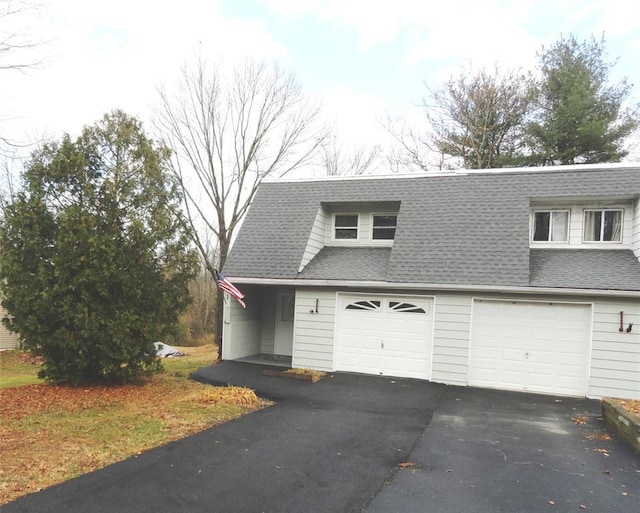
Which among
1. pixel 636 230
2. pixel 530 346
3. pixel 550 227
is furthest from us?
pixel 550 227

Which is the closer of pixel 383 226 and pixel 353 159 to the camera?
pixel 383 226

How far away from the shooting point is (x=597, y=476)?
17.7 ft

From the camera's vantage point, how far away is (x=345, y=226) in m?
14.0

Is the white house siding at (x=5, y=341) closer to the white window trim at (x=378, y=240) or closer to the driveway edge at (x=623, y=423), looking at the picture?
the white window trim at (x=378, y=240)

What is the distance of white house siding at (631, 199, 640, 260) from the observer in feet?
34.9

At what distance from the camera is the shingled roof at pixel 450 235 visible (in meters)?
10.6

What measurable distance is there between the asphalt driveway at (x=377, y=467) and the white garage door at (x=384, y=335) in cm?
237

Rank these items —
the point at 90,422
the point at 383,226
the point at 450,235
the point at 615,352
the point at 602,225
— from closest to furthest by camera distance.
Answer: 1. the point at 90,422
2. the point at 615,352
3. the point at 602,225
4. the point at 450,235
5. the point at 383,226

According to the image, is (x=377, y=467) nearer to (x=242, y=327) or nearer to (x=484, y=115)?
(x=242, y=327)

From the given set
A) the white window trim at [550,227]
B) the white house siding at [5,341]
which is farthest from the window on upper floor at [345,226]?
the white house siding at [5,341]

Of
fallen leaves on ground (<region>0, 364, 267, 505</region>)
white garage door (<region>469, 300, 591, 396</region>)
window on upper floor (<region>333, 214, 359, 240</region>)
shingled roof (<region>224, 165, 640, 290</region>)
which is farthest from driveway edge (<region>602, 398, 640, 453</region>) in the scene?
window on upper floor (<region>333, 214, 359, 240</region>)

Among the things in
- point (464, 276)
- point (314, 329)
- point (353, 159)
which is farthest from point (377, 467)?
point (353, 159)

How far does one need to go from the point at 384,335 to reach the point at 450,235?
3.19 m

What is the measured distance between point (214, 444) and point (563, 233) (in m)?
10.3
